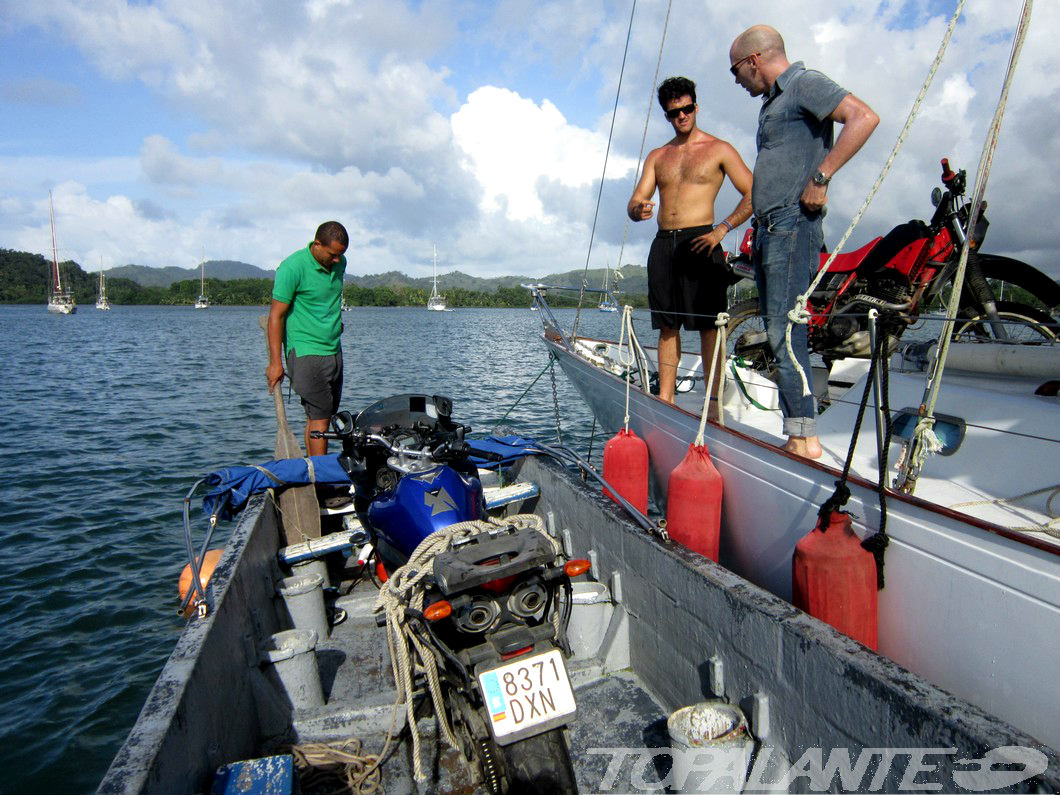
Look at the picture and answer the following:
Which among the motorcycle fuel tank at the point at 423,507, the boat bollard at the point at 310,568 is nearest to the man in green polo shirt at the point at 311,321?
the boat bollard at the point at 310,568

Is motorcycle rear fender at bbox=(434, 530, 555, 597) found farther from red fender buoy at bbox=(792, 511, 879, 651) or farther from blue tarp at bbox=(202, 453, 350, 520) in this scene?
blue tarp at bbox=(202, 453, 350, 520)

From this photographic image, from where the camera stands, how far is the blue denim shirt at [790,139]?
3623 millimetres

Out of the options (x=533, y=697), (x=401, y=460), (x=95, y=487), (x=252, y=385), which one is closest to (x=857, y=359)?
(x=401, y=460)

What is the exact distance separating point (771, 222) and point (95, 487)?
970cm

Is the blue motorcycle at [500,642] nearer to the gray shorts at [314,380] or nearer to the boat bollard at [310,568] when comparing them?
the boat bollard at [310,568]

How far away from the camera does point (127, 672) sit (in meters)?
5.06

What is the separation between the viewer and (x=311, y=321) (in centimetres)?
548

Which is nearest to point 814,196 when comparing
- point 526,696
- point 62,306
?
point 526,696

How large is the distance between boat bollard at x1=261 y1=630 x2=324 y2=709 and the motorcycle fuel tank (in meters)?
0.62

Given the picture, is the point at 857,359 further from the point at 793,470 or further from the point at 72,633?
the point at 72,633

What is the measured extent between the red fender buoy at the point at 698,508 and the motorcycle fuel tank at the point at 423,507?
105 centimetres

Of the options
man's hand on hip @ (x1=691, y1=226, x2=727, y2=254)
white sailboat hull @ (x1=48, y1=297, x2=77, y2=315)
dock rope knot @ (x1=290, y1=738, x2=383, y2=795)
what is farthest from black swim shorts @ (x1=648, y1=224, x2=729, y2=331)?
white sailboat hull @ (x1=48, y1=297, x2=77, y2=315)

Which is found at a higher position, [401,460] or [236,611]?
[401,460]

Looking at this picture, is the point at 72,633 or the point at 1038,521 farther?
the point at 72,633
